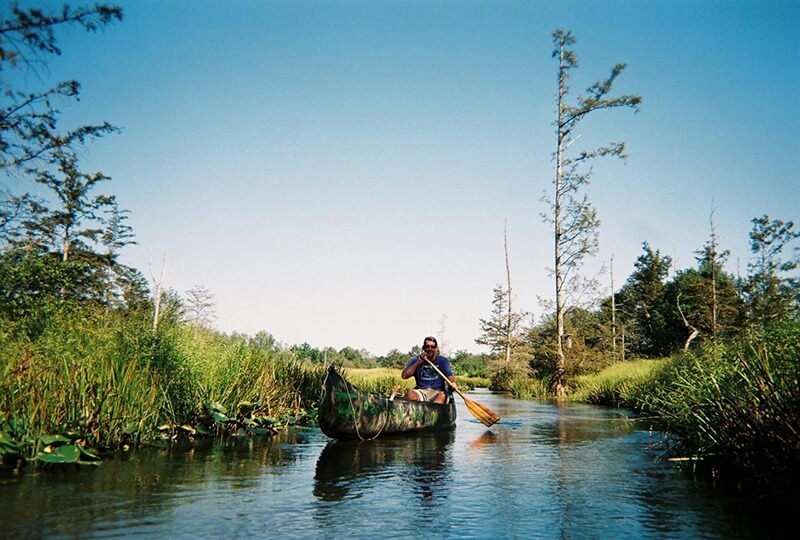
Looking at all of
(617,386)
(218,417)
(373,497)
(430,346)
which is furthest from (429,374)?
(617,386)

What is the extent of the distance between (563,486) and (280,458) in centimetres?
354

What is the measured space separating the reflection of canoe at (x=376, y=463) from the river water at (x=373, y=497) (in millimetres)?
27

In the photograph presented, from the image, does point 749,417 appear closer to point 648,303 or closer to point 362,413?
point 362,413

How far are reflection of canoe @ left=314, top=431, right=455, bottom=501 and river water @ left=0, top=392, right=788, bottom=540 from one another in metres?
0.03

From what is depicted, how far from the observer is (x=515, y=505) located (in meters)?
4.50

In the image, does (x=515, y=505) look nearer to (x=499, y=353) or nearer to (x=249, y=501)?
(x=249, y=501)

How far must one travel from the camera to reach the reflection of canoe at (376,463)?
5.27m

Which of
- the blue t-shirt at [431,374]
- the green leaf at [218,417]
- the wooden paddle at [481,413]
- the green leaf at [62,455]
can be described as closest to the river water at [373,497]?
the green leaf at [62,455]

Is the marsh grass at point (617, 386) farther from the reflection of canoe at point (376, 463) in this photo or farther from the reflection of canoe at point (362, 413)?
the reflection of canoe at point (376, 463)

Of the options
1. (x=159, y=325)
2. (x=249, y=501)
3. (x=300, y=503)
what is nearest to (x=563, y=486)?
(x=300, y=503)

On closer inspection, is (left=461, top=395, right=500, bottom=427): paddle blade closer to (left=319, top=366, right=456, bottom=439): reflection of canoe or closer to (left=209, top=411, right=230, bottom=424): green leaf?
(left=319, top=366, right=456, bottom=439): reflection of canoe

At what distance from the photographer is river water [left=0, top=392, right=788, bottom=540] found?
3.69 metres

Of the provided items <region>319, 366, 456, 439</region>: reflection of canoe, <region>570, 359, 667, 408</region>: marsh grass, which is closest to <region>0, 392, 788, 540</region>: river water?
<region>319, 366, 456, 439</region>: reflection of canoe

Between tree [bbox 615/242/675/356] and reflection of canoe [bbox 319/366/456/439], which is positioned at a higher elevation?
tree [bbox 615/242/675/356]
